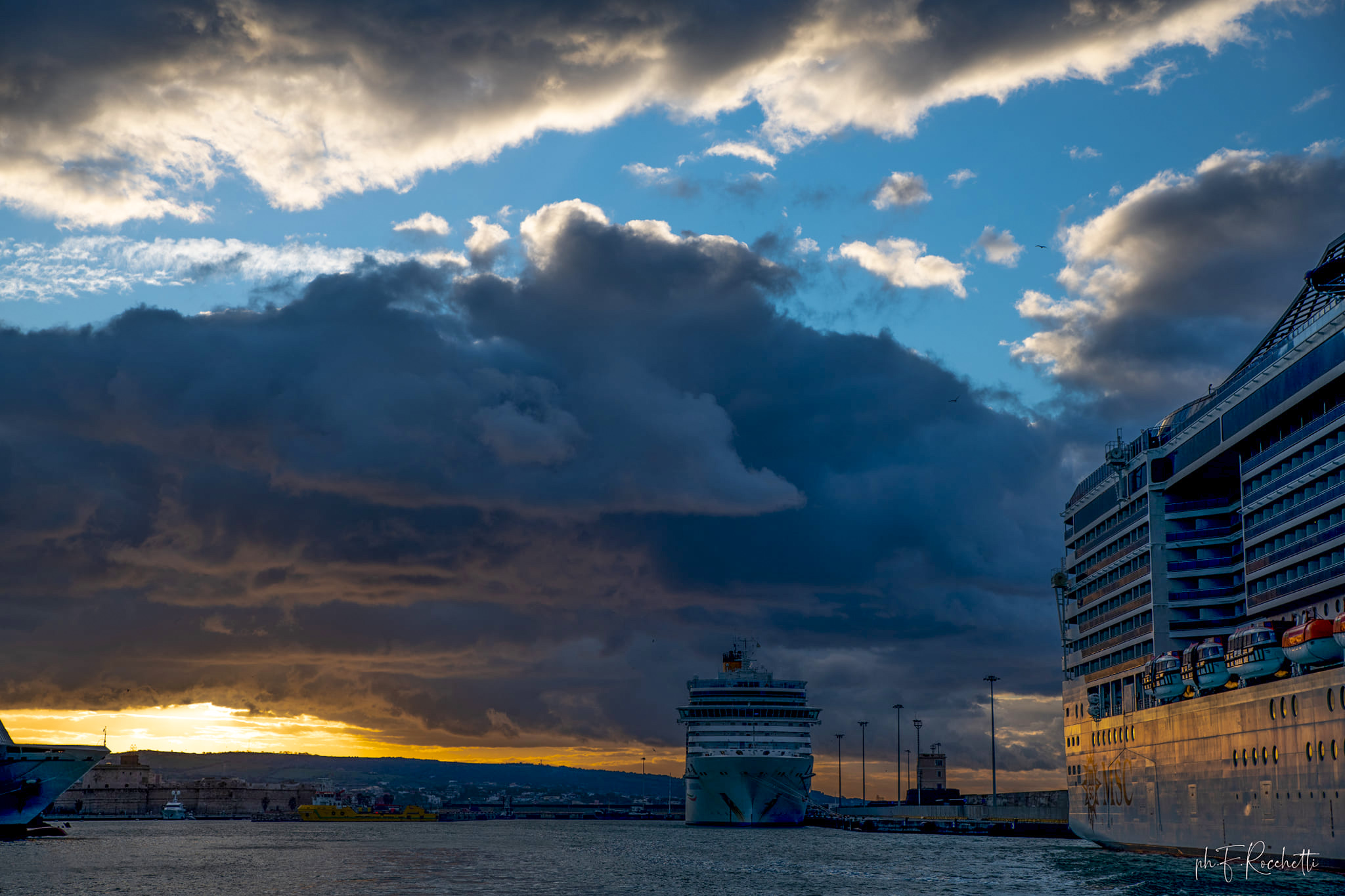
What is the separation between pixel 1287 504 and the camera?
7012 centimetres

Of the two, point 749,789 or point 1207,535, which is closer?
point 1207,535

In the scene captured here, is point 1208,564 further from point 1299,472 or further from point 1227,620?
point 1299,472

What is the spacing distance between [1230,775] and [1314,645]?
41.8 feet

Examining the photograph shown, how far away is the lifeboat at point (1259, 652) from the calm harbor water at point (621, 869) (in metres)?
10.7

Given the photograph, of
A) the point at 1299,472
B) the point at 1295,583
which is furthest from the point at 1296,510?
the point at 1295,583

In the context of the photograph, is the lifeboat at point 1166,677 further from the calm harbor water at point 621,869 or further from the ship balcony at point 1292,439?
the ship balcony at point 1292,439

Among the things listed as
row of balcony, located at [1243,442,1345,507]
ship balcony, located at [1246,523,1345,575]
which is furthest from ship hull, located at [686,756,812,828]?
row of balcony, located at [1243,442,1345,507]

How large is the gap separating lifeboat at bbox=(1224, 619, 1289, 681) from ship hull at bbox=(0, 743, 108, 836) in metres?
113

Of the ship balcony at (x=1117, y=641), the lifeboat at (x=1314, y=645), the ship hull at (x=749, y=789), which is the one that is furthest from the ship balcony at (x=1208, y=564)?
the ship hull at (x=749, y=789)

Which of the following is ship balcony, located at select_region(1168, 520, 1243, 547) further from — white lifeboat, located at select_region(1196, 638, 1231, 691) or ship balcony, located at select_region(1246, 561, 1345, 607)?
white lifeboat, located at select_region(1196, 638, 1231, 691)

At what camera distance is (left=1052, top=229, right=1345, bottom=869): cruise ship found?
196 ft

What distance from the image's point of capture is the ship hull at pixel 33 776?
123938 mm

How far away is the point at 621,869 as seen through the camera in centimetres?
9612

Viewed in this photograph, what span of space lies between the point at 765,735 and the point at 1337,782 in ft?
367
